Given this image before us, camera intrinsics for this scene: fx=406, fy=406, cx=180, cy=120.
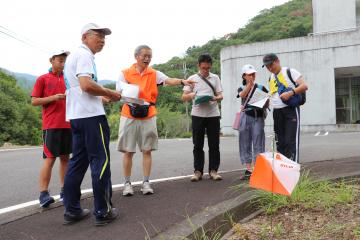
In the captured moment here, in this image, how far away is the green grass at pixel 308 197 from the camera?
3.91m

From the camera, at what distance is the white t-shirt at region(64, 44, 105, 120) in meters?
3.78

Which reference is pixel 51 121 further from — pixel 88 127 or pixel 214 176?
pixel 214 176

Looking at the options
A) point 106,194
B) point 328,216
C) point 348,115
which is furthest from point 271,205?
point 348,115

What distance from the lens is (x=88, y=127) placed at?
379 centimetres

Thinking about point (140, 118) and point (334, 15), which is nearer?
point (140, 118)

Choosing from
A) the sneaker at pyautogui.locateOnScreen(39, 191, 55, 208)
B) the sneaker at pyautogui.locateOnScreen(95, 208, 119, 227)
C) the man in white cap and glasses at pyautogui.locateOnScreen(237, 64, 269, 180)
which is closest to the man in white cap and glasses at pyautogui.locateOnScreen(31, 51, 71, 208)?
the sneaker at pyautogui.locateOnScreen(39, 191, 55, 208)

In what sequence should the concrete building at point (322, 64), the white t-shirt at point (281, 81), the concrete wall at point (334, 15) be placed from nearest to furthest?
the white t-shirt at point (281, 81)
the concrete building at point (322, 64)
the concrete wall at point (334, 15)

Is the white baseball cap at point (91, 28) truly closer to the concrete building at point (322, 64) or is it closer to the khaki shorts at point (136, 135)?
the khaki shorts at point (136, 135)

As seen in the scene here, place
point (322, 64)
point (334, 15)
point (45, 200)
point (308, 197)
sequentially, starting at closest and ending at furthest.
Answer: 1. point (308, 197)
2. point (45, 200)
3. point (322, 64)
4. point (334, 15)

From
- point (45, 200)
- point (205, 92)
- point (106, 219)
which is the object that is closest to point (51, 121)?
point (45, 200)

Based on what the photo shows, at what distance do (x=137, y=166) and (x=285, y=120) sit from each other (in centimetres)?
372

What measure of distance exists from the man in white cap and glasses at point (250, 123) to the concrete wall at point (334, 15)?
24920mm

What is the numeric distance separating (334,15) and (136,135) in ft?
87.6

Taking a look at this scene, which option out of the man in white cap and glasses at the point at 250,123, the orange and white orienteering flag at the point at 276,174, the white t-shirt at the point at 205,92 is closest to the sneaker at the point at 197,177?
the man in white cap and glasses at the point at 250,123
